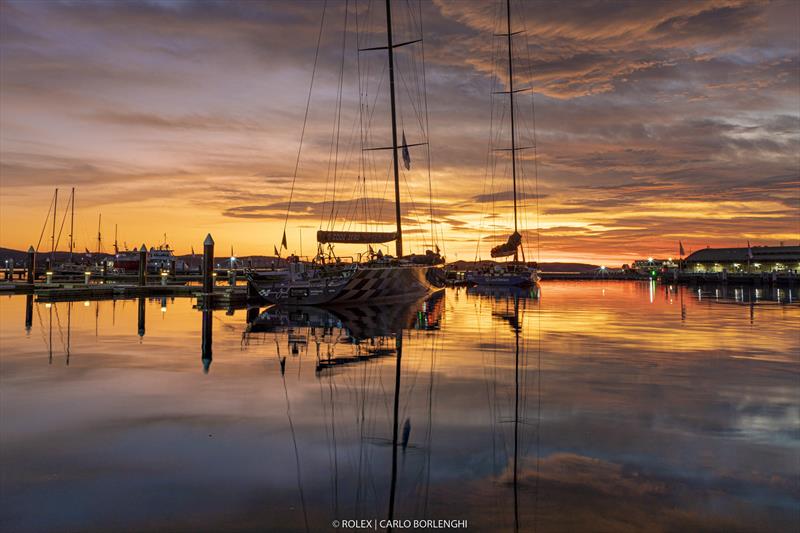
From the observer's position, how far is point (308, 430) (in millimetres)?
7805

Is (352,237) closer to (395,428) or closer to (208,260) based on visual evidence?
(208,260)

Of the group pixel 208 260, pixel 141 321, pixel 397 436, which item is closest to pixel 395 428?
pixel 397 436

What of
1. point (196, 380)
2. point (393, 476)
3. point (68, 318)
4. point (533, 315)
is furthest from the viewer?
point (533, 315)

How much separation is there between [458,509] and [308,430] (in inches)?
123

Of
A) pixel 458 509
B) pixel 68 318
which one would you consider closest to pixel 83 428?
pixel 458 509

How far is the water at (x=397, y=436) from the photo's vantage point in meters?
5.21

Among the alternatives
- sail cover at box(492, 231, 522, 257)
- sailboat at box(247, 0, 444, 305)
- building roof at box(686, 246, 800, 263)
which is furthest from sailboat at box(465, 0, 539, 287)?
building roof at box(686, 246, 800, 263)

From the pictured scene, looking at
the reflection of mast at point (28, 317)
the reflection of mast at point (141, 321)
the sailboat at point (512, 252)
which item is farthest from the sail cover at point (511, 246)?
the reflection of mast at point (28, 317)

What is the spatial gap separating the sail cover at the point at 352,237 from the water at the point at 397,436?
1595cm

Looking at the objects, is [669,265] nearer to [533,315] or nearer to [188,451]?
[533,315]

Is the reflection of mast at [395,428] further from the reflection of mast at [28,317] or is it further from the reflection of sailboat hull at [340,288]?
the reflection of sailboat hull at [340,288]

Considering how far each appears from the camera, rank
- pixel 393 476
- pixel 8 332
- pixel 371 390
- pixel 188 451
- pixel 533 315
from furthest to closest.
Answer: pixel 533 315
pixel 8 332
pixel 371 390
pixel 188 451
pixel 393 476

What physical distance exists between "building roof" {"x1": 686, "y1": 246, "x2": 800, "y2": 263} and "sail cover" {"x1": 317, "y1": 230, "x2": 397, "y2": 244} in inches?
4619

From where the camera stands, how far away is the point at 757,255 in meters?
125
